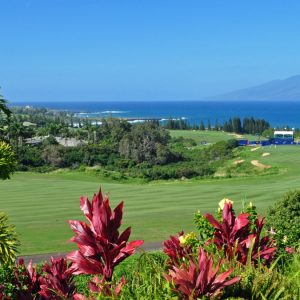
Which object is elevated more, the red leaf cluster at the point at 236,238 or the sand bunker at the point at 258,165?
the red leaf cluster at the point at 236,238

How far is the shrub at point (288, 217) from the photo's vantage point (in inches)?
416

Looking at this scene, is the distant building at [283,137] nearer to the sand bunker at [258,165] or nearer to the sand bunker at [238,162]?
the sand bunker at [238,162]

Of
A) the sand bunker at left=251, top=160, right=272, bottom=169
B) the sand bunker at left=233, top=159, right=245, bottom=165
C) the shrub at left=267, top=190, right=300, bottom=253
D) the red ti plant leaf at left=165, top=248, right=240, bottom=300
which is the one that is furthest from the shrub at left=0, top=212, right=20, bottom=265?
the sand bunker at left=233, top=159, right=245, bottom=165

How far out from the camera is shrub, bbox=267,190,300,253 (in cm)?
1055

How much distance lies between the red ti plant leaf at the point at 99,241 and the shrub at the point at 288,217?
8266 millimetres

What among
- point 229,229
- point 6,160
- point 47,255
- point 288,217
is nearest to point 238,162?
point 47,255

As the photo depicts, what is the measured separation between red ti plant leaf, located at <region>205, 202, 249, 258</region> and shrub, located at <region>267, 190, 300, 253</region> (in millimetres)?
7165

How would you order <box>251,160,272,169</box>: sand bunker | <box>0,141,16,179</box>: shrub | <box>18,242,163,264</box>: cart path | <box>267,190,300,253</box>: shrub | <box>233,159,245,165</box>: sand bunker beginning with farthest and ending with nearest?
1. <box>233,159,245,165</box>: sand bunker
2. <box>251,160,272,169</box>: sand bunker
3. <box>18,242,163,264</box>: cart path
4. <box>267,190,300,253</box>: shrub
5. <box>0,141,16,179</box>: shrub

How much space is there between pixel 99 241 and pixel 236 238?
1.26 metres

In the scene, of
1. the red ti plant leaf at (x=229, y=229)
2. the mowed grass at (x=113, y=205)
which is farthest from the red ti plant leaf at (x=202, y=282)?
the mowed grass at (x=113, y=205)

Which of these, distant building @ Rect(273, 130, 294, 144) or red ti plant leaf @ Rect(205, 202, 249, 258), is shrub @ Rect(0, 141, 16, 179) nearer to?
red ti plant leaf @ Rect(205, 202, 249, 258)

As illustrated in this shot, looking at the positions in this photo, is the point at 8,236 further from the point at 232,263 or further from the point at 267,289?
the point at 267,289

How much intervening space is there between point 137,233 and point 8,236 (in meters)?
13.5

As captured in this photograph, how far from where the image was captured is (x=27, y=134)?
8594 centimetres
